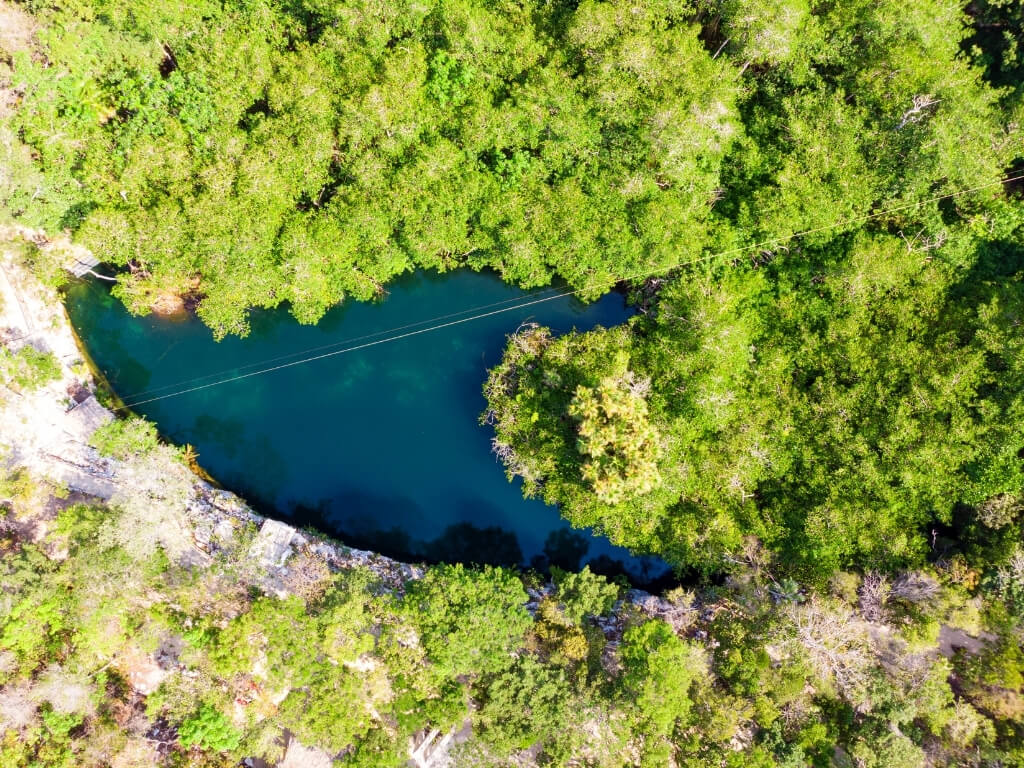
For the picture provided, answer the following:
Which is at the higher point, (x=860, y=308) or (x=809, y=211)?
(x=809, y=211)

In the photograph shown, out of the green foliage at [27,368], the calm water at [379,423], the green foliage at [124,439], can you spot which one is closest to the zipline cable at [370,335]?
the calm water at [379,423]

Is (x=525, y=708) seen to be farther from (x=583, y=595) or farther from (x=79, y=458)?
(x=79, y=458)

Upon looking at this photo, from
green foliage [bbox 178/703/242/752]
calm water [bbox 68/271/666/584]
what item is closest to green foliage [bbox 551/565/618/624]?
calm water [bbox 68/271/666/584]

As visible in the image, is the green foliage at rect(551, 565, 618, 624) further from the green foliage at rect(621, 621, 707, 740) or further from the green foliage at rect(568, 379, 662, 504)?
the green foliage at rect(568, 379, 662, 504)

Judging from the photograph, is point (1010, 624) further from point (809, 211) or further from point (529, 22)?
point (529, 22)

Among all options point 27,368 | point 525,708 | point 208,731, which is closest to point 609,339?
point 525,708

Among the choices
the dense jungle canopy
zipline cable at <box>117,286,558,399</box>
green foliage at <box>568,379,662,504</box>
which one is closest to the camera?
green foliage at <box>568,379,662,504</box>

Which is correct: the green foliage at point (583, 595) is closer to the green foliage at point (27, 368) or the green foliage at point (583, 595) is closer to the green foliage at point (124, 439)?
the green foliage at point (124, 439)

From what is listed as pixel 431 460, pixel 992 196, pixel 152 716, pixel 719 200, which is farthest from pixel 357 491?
pixel 992 196
